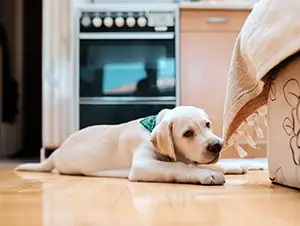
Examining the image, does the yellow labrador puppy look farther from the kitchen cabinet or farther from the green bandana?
A: the kitchen cabinet

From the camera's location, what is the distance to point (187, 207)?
941mm

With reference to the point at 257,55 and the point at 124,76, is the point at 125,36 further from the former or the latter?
the point at 257,55

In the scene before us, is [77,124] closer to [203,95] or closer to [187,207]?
[203,95]

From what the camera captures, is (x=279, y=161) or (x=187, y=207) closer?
(x=187, y=207)

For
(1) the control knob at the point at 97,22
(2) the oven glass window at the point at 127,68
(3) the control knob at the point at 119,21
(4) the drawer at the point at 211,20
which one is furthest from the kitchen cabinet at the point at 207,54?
(1) the control knob at the point at 97,22

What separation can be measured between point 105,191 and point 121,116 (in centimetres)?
160

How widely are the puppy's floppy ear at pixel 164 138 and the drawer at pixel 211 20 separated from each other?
146 centimetres

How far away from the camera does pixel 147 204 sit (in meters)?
0.98

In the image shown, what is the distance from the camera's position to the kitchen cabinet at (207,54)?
292 cm

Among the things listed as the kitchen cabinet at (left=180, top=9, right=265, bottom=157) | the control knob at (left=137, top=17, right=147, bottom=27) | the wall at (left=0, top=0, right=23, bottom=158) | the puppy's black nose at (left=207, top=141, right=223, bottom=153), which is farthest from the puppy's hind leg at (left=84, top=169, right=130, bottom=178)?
the wall at (left=0, top=0, right=23, bottom=158)

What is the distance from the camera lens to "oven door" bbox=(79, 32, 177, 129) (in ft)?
9.32

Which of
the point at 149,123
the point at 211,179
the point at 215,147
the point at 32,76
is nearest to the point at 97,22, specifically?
the point at 149,123

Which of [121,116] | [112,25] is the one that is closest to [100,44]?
[112,25]

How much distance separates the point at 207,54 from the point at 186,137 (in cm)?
149
